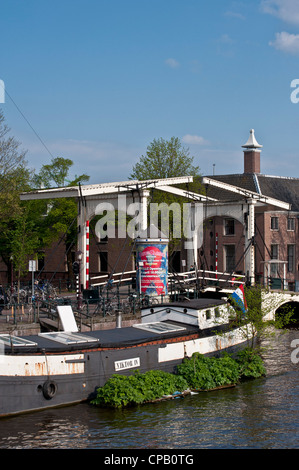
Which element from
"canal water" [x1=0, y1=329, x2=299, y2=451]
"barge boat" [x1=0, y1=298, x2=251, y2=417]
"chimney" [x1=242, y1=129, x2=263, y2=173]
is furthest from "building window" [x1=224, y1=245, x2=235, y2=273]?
"canal water" [x1=0, y1=329, x2=299, y2=451]

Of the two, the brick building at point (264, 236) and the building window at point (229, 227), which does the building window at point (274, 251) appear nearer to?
the brick building at point (264, 236)

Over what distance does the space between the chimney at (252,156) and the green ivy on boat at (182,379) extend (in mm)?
35885

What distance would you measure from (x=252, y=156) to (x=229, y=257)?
11.2 meters

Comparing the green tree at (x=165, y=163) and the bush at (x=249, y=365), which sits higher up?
the green tree at (x=165, y=163)

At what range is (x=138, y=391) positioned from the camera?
1867cm

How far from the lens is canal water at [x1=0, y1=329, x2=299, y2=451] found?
15.2 m

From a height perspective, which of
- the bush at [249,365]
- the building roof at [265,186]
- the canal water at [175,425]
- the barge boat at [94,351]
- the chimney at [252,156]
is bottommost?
the canal water at [175,425]

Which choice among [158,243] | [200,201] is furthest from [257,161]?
[158,243]

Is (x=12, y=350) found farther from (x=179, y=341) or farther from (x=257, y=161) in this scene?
(x=257, y=161)

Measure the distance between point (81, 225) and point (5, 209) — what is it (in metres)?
5.78

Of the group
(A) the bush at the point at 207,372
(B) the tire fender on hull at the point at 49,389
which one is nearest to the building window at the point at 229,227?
(A) the bush at the point at 207,372

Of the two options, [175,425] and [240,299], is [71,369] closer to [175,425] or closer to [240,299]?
[175,425]

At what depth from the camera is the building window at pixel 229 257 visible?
51.2m

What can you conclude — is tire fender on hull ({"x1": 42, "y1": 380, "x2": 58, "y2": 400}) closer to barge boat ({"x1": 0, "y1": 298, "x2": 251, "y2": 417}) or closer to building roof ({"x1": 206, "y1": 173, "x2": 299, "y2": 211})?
barge boat ({"x1": 0, "y1": 298, "x2": 251, "y2": 417})
